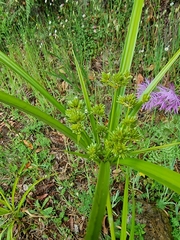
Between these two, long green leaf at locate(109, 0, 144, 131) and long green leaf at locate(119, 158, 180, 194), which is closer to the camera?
long green leaf at locate(119, 158, 180, 194)

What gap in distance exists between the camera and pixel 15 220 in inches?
46.7

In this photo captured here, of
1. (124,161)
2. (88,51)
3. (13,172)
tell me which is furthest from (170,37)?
(13,172)

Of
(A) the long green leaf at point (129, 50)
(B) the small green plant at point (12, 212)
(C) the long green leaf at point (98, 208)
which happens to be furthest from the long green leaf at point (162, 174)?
Answer: (B) the small green plant at point (12, 212)

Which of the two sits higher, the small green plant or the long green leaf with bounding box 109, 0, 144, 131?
the long green leaf with bounding box 109, 0, 144, 131

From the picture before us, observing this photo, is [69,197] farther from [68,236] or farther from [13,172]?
[13,172]

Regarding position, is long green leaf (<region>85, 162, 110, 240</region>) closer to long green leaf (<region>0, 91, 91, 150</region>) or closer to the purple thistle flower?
long green leaf (<region>0, 91, 91, 150</region>)

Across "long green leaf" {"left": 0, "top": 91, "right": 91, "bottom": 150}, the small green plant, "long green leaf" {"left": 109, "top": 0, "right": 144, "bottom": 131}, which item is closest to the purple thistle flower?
"long green leaf" {"left": 109, "top": 0, "right": 144, "bottom": 131}

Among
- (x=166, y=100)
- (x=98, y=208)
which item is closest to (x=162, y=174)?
(x=98, y=208)

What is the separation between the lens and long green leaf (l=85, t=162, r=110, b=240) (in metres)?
0.73

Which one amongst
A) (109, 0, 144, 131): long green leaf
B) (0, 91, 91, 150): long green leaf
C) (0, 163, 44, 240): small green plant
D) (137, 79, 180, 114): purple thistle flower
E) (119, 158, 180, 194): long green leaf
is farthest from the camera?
(137, 79, 180, 114): purple thistle flower

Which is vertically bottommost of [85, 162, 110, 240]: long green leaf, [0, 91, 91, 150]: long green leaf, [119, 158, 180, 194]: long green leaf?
[85, 162, 110, 240]: long green leaf

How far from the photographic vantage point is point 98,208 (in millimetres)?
759

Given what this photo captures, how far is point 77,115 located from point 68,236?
68 cm

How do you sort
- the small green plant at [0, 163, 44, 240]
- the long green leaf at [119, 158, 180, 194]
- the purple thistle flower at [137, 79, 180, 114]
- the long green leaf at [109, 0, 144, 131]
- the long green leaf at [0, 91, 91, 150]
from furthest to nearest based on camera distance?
the purple thistle flower at [137, 79, 180, 114] < the small green plant at [0, 163, 44, 240] < the long green leaf at [109, 0, 144, 131] < the long green leaf at [0, 91, 91, 150] < the long green leaf at [119, 158, 180, 194]
